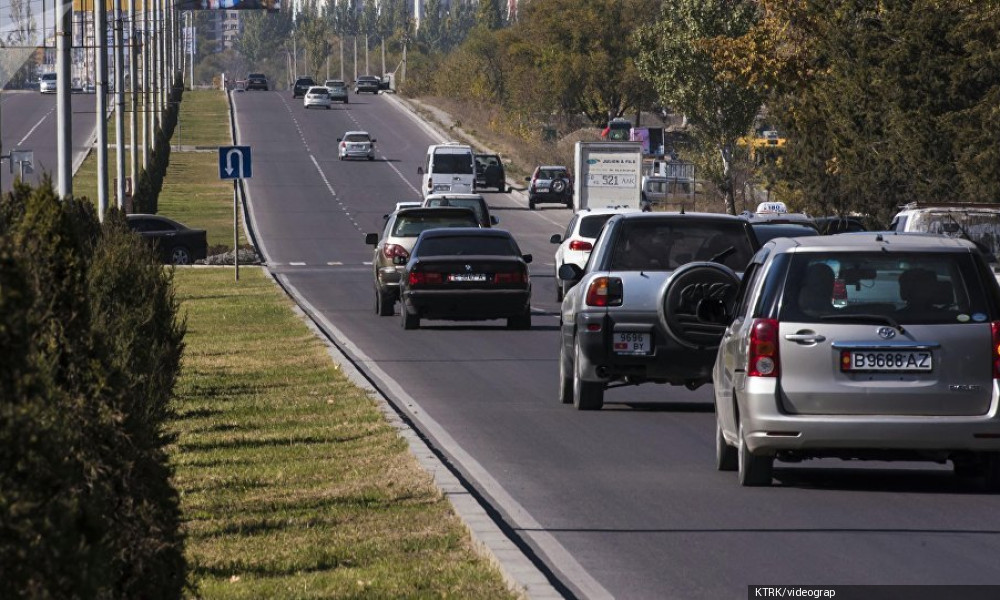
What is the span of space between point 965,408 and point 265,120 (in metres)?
113

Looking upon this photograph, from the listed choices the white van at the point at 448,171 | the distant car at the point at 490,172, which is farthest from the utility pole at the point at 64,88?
the distant car at the point at 490,172

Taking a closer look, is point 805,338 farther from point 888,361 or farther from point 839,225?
point 839,225

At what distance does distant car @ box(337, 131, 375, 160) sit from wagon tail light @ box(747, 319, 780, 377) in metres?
88.2

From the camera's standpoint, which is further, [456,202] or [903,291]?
[456,202]

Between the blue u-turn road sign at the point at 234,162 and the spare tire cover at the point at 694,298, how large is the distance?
2631 cm

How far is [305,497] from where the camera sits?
12016 mm

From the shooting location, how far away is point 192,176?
313ft

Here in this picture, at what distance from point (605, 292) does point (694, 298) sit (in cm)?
106

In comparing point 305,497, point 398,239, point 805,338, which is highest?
point 805,338

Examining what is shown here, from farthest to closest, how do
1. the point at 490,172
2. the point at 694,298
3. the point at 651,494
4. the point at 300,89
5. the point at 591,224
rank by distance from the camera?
the point at 300,89
the point at 490,172
the point at 591,224
the point at 694,298
the point at 651,494

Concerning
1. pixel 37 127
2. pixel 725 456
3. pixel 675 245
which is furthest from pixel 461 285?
pixel 37 127

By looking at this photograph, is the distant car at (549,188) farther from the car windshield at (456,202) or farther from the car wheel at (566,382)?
the car wheel at (566,382)

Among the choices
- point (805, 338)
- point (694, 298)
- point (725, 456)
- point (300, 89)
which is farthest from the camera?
point (300, 89)

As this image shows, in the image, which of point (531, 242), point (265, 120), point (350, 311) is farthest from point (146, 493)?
point (265, 120)
